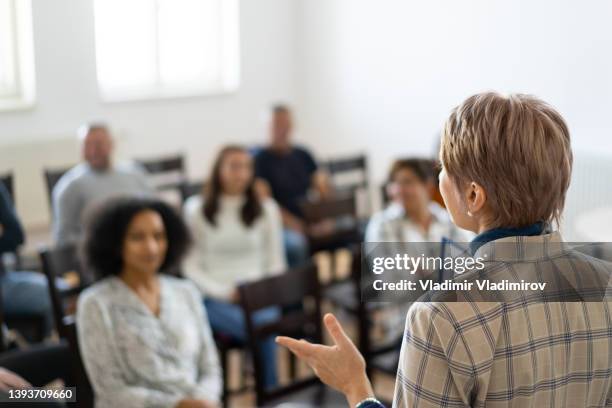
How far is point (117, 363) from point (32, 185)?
123 inches

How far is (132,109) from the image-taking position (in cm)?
548

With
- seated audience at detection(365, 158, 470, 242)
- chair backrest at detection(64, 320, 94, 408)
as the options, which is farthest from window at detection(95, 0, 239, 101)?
chair backrest at detection(64, 320, 94, 408)

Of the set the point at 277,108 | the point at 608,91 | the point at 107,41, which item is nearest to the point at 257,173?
the point at 277,108

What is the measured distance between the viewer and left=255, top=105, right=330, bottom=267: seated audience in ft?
15.1

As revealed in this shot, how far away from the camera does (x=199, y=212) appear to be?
350 cm

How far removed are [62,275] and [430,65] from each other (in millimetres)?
3091

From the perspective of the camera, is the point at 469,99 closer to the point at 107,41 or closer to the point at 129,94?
the point at 107,41

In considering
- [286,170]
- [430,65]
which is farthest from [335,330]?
[430,65]

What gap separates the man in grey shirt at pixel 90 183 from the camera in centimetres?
365

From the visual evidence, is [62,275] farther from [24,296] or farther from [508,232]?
[508,232]

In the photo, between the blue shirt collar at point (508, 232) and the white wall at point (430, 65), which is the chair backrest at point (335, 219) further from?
the blue shirt collar at point (508, 232)

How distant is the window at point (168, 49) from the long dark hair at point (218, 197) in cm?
92

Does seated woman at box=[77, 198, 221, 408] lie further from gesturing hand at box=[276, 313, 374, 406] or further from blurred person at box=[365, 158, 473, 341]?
gesturing hand at box=[276, 313, 374, 406]

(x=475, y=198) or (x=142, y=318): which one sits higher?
(x=475, y=198)
